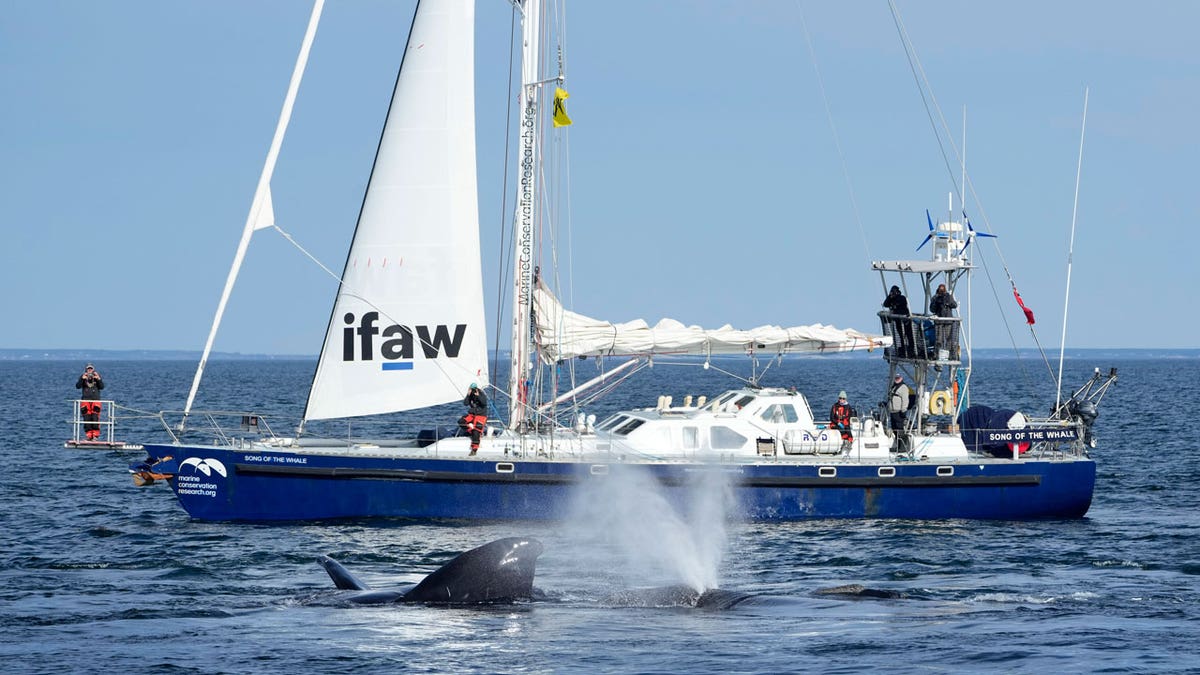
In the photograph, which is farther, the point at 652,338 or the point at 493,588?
the point at 652,338

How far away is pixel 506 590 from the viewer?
22.7 meters

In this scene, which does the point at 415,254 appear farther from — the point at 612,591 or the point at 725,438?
the point at 612,591

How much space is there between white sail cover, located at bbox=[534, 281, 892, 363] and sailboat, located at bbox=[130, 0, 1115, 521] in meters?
0.04

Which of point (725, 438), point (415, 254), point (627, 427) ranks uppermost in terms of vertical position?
point (415, 254)

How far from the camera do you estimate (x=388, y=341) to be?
109 feet

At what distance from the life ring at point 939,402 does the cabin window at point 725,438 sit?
449 centimetres

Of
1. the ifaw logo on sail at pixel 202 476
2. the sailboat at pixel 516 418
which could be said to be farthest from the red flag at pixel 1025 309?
the ifaw logo on sail at pixel 202 476

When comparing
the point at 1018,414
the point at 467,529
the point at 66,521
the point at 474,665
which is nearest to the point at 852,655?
the point at 474,665

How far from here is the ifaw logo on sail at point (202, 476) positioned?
1233 inches

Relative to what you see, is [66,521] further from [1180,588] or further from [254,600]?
[1180,588]

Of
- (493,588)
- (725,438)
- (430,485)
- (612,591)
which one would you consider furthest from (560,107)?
(493,588)

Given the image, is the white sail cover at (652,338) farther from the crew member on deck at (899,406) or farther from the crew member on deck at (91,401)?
the crew member on deck at (91,401)

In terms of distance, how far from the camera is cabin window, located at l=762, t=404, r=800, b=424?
3325 cm

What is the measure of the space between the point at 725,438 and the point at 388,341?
754 centimetres
